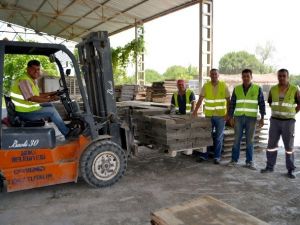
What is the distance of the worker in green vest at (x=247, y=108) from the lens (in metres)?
6.11

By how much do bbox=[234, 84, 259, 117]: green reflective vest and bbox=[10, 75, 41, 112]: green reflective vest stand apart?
368 centimetres

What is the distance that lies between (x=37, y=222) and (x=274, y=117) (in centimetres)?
427

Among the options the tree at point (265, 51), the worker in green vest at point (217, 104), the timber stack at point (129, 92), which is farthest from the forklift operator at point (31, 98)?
the tree at point (265, 51)

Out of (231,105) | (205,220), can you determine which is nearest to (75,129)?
(231,105)

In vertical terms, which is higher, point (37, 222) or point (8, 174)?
point (8, 174)

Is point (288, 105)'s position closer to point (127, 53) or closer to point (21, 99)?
point (21, 99)

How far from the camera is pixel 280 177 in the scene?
223 inches

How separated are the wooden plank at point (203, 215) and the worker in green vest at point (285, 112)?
3.53 metres

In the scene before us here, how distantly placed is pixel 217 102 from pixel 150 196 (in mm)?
2568

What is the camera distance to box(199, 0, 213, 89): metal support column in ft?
37.3

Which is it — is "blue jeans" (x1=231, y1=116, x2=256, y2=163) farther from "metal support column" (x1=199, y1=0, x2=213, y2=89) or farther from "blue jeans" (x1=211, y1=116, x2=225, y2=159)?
"metal support column" (x1=199, y1=0, x2=213, y2=89)

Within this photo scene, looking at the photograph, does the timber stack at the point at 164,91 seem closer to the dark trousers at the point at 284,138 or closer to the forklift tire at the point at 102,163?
the dark trousers at the point at 284,138

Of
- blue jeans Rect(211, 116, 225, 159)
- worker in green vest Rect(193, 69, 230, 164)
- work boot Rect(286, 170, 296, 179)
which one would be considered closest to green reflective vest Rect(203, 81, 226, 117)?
worker in green vest Rect(193, 69, 230, 164)

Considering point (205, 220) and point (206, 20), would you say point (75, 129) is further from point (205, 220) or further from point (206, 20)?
point (206, 20)
